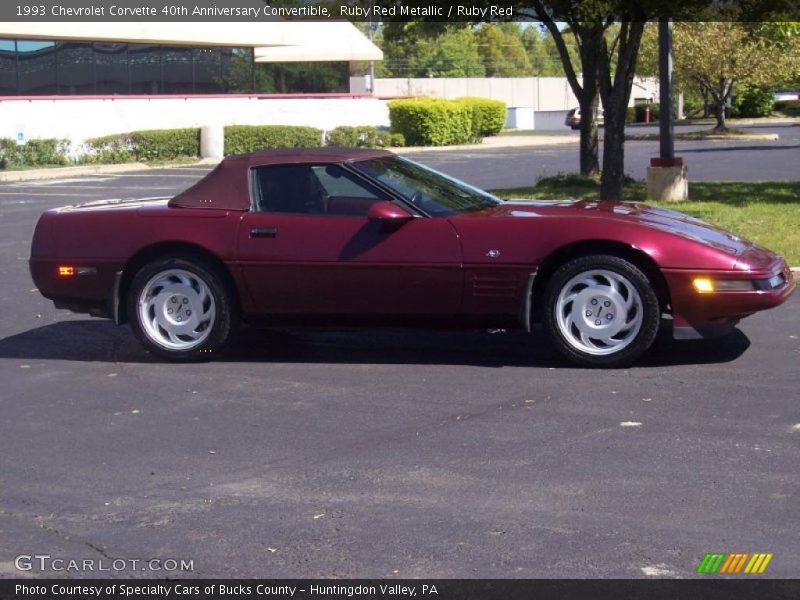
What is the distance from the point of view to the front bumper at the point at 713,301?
279 inches

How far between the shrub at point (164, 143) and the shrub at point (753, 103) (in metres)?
31.1

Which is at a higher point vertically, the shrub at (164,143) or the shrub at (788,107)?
the shrub at (788,107)

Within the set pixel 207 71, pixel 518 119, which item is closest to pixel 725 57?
pixel 518 119

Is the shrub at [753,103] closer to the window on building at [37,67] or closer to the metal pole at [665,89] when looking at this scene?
the window on building at [37,67]

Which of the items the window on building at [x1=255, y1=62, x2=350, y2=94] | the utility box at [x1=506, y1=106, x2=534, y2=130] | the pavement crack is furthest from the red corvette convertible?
the utility box at [x1=506, y1=106, x2=534, y2=130]

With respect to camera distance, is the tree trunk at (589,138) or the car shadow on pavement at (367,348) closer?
the car shadow on pavement at (367,348)

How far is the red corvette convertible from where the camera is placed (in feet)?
23.7

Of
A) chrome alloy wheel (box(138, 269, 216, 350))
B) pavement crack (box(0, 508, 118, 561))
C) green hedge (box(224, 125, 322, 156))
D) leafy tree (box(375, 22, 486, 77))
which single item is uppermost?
leafy tree (box(375, 22, 486, 77))

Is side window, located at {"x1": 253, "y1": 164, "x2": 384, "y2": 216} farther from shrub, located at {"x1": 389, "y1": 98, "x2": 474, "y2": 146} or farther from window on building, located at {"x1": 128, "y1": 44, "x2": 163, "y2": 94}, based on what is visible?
shrub, located at {"x1": 389, "y1": 98, "x2": 474, "y2": 146}

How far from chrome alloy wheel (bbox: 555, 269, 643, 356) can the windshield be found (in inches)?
37.1

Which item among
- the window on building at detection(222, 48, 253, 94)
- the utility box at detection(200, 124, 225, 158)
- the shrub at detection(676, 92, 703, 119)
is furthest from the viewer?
→ the shrub at detection(676, 92, 703, 119)

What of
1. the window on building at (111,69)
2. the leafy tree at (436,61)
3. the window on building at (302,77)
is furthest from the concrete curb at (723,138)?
the leafy tree at (436,61)

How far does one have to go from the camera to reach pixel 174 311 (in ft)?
26.3
